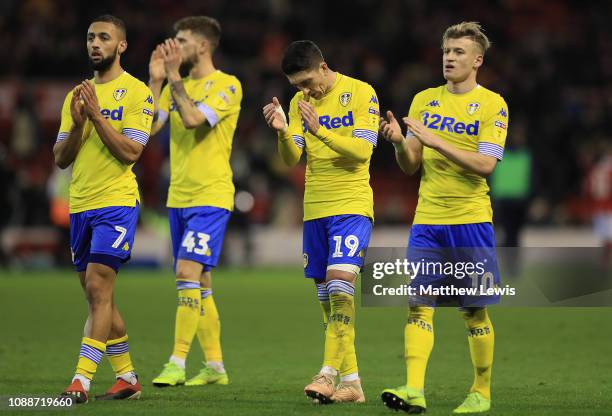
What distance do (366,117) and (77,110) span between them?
1900 millimetres

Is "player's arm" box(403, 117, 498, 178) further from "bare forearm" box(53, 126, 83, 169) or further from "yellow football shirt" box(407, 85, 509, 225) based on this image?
"bare forearm" box(53, 126, 83, 169)

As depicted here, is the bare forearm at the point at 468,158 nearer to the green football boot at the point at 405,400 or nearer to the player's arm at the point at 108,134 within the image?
the green football boot at the point at 405,400

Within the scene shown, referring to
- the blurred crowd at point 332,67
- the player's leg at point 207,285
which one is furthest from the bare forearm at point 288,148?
the blurred crowd at point 332,67

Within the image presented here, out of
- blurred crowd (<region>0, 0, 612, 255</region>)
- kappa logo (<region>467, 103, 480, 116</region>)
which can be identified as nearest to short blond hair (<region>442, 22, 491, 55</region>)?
kappa logo (<region>467, 103, 480, 116</region>)

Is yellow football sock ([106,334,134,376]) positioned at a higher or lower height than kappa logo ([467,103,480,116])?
lower

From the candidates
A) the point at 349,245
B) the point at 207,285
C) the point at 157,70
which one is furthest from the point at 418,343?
the point at 157,70

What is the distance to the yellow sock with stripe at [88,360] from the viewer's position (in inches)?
297

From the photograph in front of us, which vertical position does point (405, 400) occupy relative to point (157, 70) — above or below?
below

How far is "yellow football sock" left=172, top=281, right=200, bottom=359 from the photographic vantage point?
8766 mm

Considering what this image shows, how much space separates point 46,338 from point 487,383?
534 centimetres

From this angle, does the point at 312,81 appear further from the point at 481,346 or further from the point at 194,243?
the point at 481,346

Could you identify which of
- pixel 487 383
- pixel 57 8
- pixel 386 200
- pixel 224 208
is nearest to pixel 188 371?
pixel 224 208

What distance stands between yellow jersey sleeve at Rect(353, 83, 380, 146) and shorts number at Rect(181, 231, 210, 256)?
164 centimetres

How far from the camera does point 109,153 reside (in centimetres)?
785
